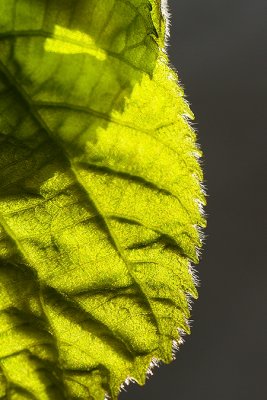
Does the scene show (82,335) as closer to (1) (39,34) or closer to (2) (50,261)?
(2) (50,261)

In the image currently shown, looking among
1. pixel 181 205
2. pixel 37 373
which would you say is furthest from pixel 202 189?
pixel 37 373

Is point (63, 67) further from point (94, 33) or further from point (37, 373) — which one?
point (37, 373)

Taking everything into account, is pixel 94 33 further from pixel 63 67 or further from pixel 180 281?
pixel 180 281

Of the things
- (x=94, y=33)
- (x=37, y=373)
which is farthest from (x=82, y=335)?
(x=94, y=33)

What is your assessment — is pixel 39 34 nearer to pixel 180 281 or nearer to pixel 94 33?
pixel 94 33
